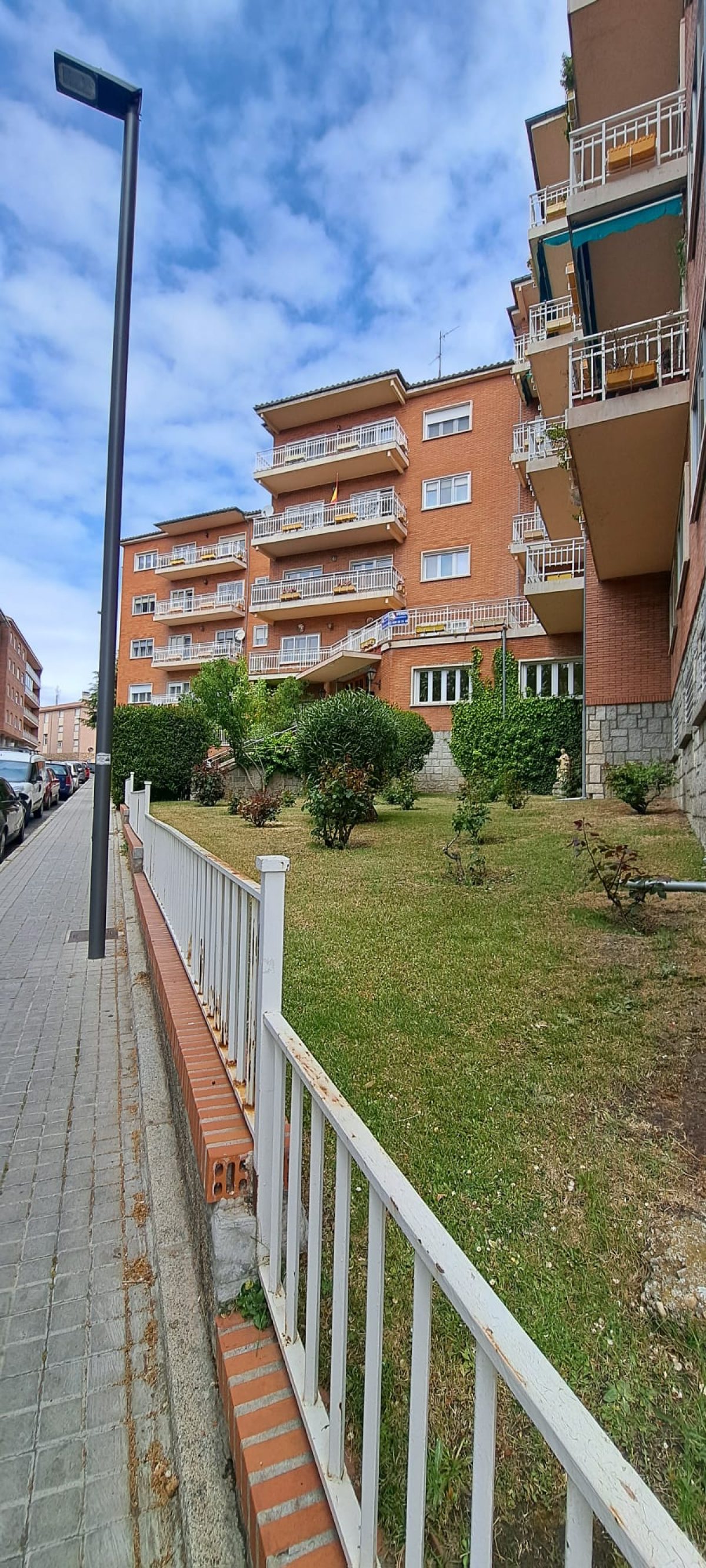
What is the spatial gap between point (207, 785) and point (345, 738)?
316 inches

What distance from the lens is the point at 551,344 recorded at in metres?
15.7

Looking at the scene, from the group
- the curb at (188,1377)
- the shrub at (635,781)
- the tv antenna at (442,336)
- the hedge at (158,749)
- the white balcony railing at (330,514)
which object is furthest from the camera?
the tv antenna at (442,336)

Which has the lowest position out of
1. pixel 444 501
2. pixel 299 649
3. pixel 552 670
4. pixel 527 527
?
pixel 552 670

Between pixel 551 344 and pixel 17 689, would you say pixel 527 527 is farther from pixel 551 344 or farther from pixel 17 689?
pixel 17 689

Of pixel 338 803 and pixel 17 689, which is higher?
pixel 17 689

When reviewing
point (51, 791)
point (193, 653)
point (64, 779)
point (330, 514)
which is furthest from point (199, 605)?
point (51, 791)

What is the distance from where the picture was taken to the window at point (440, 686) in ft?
69.2

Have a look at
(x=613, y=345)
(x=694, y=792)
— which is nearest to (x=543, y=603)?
(x=613, y=345)

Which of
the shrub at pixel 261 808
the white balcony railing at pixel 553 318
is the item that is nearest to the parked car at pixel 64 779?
the shrub at pixel 261 808

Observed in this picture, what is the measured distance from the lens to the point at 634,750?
13.4 metres

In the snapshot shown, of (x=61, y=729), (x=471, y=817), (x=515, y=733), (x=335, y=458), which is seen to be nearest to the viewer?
(x=471, y=817)

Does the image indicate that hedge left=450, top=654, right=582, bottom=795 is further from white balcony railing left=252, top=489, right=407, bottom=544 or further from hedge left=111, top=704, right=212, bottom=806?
white balcony railing left=252, top=489, right=407, bottom=544

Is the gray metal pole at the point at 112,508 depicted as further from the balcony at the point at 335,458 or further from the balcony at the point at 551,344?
the balcony at the point at 335,458

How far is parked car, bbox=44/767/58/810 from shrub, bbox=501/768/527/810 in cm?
1455
